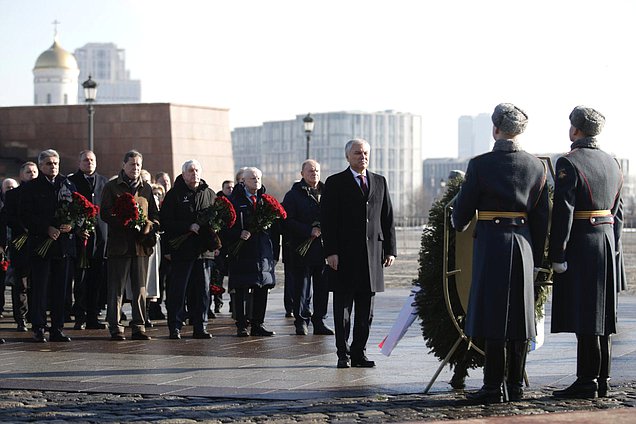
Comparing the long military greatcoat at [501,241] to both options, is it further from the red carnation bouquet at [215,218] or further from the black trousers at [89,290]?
the black trousers at [89,290]

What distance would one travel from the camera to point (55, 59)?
12638cm

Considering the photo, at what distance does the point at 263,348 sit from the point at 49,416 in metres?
4.33

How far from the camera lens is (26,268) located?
14.8 metres

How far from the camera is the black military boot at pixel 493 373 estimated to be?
27.4ft

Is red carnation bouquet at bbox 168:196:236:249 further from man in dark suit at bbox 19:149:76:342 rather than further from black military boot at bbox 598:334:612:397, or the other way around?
black military boot at bbox 598:334:612:397

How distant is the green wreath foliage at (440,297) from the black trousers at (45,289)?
16.2ft

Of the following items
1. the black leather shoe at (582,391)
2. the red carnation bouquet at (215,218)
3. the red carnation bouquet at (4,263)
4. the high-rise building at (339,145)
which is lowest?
the black leather shoe at (582,391)

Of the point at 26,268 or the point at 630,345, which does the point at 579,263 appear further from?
the point at 26,268

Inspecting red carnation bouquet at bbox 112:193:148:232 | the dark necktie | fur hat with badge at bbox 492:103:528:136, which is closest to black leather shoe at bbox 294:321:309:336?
red carnation bouquet at bbox 112:193:148:232

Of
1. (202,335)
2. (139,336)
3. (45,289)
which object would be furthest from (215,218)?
(45,289)

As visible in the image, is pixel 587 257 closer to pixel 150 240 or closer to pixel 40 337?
pixel 150 240

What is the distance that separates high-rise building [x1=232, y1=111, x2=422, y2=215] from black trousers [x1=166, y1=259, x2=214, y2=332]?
156599 mm

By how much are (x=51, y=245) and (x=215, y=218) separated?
5.43 feet

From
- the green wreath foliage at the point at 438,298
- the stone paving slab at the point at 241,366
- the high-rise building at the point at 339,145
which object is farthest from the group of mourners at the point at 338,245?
the high-rise building at the point at 339,145
